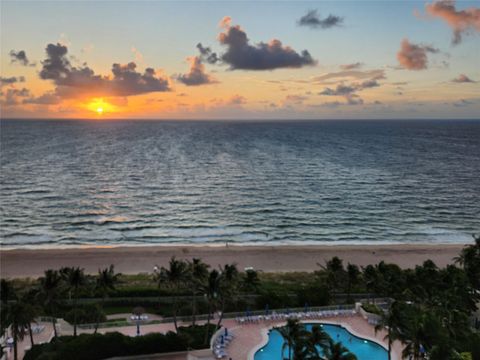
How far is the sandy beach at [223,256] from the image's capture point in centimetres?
5347

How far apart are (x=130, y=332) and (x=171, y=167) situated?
319 ft

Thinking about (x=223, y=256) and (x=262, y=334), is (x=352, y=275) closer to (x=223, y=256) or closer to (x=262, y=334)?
(x=262, y=334)

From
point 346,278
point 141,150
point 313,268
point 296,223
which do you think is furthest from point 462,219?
point 141,150

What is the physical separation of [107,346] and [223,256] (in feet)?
96.1

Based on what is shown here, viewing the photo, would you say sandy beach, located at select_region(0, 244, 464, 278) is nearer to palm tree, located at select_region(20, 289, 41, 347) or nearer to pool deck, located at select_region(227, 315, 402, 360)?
pool deck, located at select_region(227, 315, 402, 360)

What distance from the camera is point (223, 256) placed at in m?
56.9

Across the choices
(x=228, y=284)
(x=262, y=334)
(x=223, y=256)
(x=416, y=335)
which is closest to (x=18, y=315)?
(x=228, y=284)

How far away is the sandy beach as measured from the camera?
175 feet

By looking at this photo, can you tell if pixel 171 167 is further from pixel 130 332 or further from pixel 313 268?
pixel 130 332

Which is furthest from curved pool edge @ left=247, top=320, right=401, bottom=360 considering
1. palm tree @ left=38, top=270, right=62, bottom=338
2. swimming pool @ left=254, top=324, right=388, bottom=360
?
palm tree @ left=38, top=270, right=62, bottom=338

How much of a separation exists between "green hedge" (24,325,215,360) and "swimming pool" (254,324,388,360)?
4.63 metres

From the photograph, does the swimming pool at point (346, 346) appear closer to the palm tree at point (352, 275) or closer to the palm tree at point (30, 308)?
the palm tree at point (352, 275)

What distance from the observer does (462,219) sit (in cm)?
7800

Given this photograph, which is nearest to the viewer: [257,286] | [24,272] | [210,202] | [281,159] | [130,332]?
[130,332]
